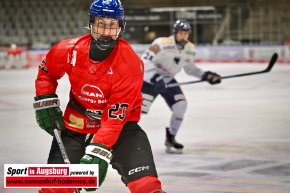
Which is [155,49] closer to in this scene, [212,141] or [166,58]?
[166,58]

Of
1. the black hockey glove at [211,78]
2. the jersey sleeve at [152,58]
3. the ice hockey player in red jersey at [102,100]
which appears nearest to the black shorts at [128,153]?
the ice hockey player in red jersey at [102,100]

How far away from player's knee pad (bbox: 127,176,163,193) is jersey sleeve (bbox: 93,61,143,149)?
19cm

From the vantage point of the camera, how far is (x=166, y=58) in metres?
6.27

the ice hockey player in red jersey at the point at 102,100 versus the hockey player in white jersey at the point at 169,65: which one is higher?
the ice hockey player in red jersey at the point at 102,100

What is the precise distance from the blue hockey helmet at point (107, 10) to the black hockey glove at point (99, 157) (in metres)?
0.56

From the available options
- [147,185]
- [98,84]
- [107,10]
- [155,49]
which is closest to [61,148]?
[98,84]

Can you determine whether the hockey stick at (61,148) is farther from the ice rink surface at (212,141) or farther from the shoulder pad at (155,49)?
the shoulder pad at (155,49)

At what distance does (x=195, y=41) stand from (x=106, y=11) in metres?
19.1

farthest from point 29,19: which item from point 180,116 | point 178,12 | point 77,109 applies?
point 77,109

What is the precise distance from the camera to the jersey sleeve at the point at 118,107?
278cm

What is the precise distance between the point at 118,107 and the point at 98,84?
0.18 m

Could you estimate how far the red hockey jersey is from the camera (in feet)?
9.25

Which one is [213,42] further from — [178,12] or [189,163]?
[189,163]

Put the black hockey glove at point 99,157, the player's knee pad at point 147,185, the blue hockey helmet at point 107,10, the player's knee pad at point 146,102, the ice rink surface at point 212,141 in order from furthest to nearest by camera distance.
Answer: the player's knee pad at point 146,102 → the ice rink surface at point 212,141 → the blue hockey helmet at point 107,10 → the player's knee pad at point 147,185 → the black hockey glove at point 99,157
